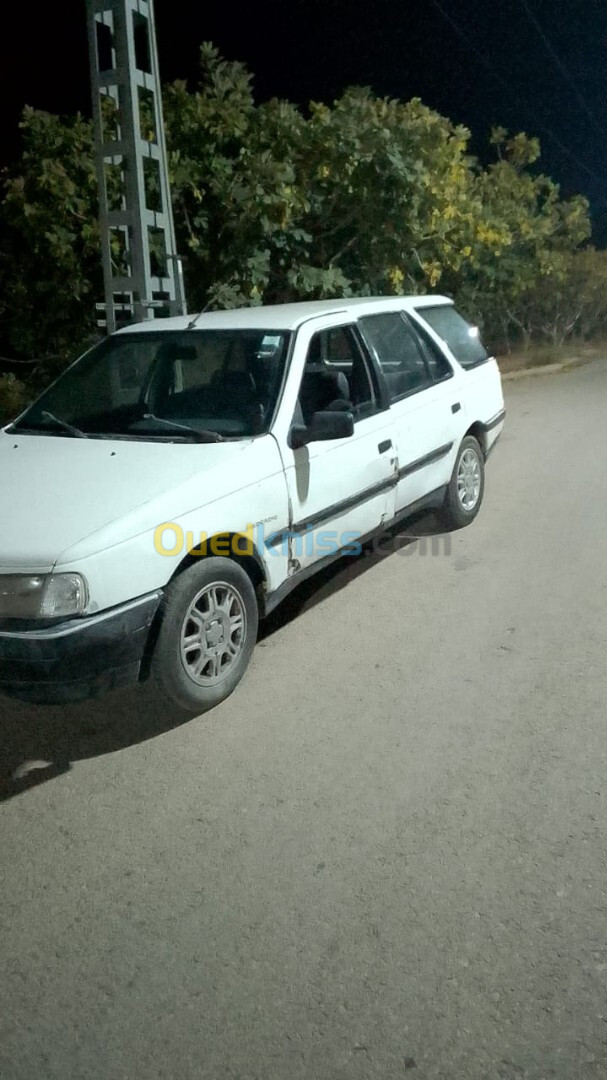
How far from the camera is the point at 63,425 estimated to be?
5.21 m

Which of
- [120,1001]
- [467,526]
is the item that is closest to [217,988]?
[120,1001]

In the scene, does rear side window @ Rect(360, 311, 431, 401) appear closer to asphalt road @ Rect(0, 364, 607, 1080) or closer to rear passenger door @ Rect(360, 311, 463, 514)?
rear passenger door @ Rect(360, 311, 463, 514)

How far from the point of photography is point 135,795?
3.72 m

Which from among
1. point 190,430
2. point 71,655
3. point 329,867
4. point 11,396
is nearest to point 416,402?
point 190,430

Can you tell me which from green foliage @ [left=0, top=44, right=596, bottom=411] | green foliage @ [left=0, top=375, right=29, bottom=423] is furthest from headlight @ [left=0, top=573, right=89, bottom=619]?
green foliage @ [left=0, top=375, right=29, bottom=423]

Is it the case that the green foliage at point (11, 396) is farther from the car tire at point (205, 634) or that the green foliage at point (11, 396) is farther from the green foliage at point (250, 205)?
the car tire at point (205, 634)

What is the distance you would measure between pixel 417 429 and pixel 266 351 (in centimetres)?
137

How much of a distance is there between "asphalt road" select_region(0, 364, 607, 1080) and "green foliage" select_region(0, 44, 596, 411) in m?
10.3

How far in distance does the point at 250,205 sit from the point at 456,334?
23.7ft

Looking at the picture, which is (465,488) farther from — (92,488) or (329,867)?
(329,867)

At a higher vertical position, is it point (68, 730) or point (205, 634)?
point (205, 634)

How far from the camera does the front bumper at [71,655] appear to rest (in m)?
3.74

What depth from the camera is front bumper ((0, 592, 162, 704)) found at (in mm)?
3736

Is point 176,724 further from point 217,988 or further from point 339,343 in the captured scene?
point 339,343
